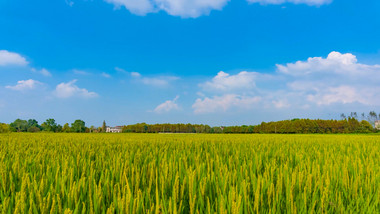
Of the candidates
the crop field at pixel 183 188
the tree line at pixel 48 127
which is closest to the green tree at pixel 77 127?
the tree line at pixel 48 127

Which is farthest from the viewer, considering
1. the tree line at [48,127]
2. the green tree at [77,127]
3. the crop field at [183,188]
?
the green tree at [77,127]

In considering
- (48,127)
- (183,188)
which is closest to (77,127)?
(48,127)

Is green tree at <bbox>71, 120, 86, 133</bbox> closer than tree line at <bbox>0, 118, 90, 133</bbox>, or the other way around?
tree line at <bbox>0, 118, 90, 133</bbox>

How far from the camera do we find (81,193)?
3.80 ft

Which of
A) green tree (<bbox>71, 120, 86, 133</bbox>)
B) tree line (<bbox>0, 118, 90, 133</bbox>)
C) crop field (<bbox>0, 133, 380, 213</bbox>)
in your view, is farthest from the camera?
green tree (<bbox>71, 120, 86, 133</bbox>)

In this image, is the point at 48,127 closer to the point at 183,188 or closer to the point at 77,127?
the point at 77,127

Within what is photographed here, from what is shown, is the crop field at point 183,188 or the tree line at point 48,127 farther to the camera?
the tree line at point 48,127

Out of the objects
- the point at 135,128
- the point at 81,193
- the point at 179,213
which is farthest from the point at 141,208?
the point at 135,128

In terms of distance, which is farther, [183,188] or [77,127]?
[77,127]

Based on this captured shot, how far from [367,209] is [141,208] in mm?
1255

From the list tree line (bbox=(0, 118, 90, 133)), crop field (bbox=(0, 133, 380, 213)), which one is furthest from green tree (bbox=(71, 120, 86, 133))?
crop field (bbox=(0, 133, 380, 213))

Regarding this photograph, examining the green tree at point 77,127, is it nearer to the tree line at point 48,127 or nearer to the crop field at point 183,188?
the tree line at point 48,127

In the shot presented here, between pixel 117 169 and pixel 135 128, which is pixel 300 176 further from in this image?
pixel 135 128

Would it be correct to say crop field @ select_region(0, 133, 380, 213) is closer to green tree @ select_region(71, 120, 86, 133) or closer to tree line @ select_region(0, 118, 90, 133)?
tree line @ select_region(0, 118, 90, 133)
